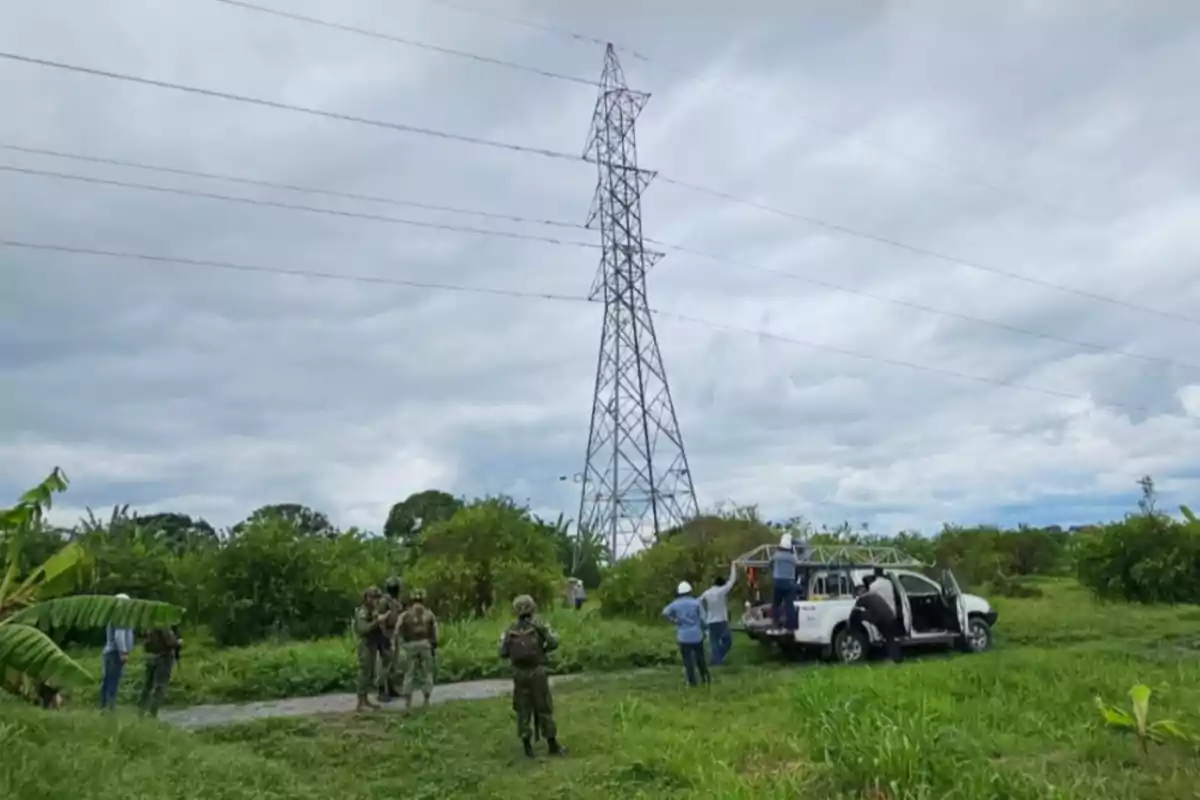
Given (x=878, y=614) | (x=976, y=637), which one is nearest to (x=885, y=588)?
(x=878, y=614)

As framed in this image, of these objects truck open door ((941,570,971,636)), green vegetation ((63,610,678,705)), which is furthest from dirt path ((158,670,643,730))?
truck open door ((941,570,971,636))

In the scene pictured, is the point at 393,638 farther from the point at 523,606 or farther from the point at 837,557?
the point at 837,557

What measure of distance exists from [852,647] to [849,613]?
1.72 feet

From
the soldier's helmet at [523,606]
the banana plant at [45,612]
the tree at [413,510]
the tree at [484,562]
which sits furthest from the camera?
the tree at [413,510]

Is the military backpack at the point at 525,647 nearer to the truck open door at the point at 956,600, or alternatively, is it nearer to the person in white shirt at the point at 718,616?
the person in white shirt at the point at 718,616

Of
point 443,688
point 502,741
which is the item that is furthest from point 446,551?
point 502,741

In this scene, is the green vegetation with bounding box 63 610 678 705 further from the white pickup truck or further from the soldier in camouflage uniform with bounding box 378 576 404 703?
the white pickup truck

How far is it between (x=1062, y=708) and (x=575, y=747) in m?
4.83

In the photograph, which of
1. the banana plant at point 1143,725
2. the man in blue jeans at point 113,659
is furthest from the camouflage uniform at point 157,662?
the banana plant at point 1143,725

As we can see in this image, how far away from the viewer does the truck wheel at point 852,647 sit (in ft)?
56.2

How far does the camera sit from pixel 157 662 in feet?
44.7

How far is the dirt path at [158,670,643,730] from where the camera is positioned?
45.6 feet

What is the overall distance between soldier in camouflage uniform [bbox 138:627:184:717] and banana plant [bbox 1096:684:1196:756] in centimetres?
1050

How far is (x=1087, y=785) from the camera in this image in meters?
7.38
